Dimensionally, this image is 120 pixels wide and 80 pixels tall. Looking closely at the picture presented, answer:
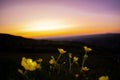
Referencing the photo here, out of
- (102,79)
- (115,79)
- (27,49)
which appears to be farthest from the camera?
(27,49)

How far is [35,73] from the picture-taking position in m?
5.21

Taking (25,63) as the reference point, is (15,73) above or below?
below

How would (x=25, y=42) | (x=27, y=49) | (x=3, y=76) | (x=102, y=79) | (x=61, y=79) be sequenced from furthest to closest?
(x=25, y=42) < (x=27, y=49) < (x=3, y=76) < (x=61, y=79) < (x=102, y=79)

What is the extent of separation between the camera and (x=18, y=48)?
1697 centimetres

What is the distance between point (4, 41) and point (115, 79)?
13.4m

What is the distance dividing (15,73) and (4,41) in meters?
12.9

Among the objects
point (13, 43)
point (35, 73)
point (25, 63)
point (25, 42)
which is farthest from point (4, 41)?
point (25, 63)

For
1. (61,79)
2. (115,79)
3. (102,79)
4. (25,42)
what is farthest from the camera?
(25,42)

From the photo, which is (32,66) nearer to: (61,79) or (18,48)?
(61,79)

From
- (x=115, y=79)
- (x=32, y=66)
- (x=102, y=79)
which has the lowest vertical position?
(x=115, y=79)

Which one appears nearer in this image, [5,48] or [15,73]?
[15,73]

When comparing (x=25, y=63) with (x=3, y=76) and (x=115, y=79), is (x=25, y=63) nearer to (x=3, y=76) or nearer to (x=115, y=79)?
(x=3, y=76)

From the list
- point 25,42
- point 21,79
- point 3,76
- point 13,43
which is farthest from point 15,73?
point 25,42

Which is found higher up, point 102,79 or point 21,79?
point 102,79
